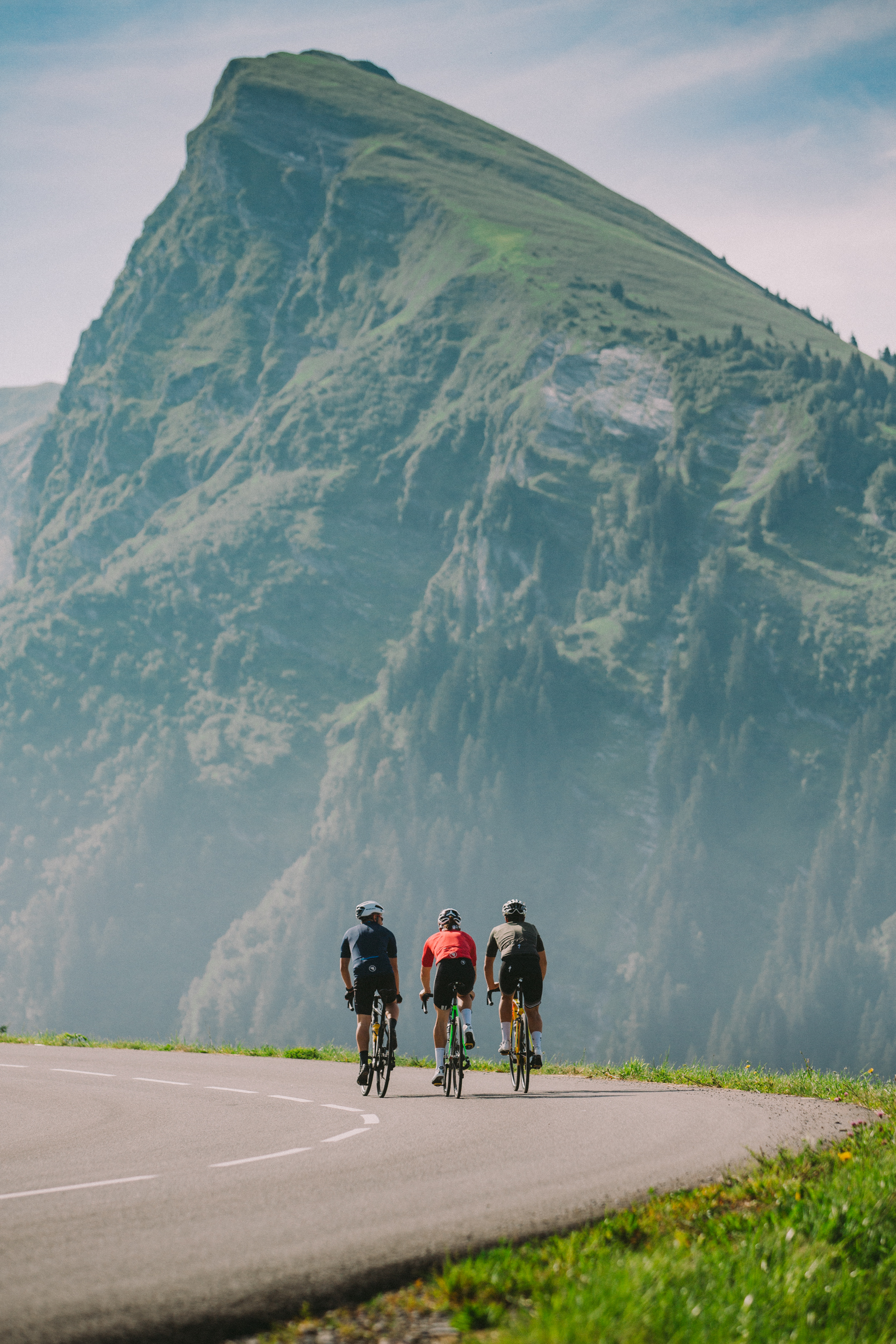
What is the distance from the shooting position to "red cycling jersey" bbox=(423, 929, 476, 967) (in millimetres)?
15250

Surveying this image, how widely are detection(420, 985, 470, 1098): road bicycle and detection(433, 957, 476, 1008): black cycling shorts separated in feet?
0.13

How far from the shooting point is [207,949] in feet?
600

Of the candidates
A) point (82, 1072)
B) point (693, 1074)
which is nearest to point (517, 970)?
point (693, 1074)

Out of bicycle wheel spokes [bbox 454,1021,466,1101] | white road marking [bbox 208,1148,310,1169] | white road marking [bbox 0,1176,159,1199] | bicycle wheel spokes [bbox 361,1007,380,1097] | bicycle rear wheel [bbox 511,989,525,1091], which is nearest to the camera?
white road marking [bbox 0,1176,159,1199]

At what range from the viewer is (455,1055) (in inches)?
583

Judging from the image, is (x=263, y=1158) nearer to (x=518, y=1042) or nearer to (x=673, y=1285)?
(x=673, y=1285)

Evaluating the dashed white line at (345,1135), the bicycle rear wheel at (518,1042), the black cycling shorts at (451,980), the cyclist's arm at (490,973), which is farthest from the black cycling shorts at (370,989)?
the dashed white line at (345,1135)

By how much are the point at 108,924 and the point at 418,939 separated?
47.3 metres

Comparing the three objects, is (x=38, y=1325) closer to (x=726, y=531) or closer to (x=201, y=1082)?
(x=201, y=1082)

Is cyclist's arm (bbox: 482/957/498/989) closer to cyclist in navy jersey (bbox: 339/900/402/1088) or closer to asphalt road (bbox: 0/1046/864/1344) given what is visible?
cyclist in navy jersey (bbox: 339/900/402/1088)

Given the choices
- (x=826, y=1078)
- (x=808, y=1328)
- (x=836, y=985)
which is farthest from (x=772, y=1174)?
(x=836, y=985)

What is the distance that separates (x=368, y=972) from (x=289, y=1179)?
646cm

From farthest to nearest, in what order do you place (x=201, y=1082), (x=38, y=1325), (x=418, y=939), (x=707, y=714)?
(x=707, y=714) < (x=418, y=939) < (x=201, y=1082) < (x=38, y=1325)

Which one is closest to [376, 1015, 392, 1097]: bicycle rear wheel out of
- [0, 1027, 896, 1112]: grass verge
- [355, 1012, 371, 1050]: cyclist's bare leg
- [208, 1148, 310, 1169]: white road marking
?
[355, 1012, 371, 1050]: cyclist's bare leg
